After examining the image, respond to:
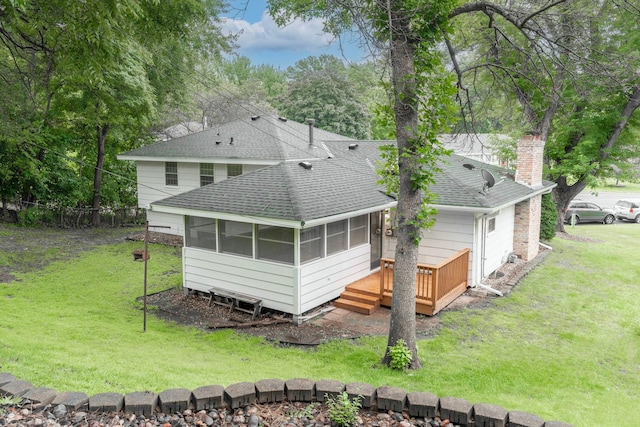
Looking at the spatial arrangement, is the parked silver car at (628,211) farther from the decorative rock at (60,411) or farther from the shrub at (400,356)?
the decorative rock at (60,411)

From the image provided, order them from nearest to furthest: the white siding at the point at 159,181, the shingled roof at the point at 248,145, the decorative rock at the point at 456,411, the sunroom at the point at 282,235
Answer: the decorative rock at the point at 456,411 → the sunroom at the point at 282,235 → the shingled roof at the point at 248,145 → the white siding at the point at 159,181

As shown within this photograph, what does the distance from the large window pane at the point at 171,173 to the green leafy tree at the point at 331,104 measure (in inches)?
729

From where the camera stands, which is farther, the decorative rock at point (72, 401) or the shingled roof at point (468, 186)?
the shingled roof at point (468, 186)

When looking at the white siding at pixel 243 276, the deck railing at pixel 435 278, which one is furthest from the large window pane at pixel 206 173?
the deck railing at pixel 435 278

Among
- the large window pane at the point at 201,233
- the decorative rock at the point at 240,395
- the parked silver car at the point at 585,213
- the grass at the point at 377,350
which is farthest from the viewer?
the parked silver car at the point at 585,213

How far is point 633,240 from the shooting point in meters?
20.3

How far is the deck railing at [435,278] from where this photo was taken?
970 centimetres

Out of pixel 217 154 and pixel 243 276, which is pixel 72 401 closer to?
pixel 243 276

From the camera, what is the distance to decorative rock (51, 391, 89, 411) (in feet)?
13.1

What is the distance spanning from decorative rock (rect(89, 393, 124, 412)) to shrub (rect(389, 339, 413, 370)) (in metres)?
4.01

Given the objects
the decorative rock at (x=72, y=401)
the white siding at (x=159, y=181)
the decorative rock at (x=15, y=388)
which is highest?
the white siding at (x=159, y=181)

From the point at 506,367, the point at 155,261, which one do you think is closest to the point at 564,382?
the point at 506,367

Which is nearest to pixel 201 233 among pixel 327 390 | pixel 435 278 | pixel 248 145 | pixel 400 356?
pixel 435 278

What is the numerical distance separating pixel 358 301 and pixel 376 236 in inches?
100
